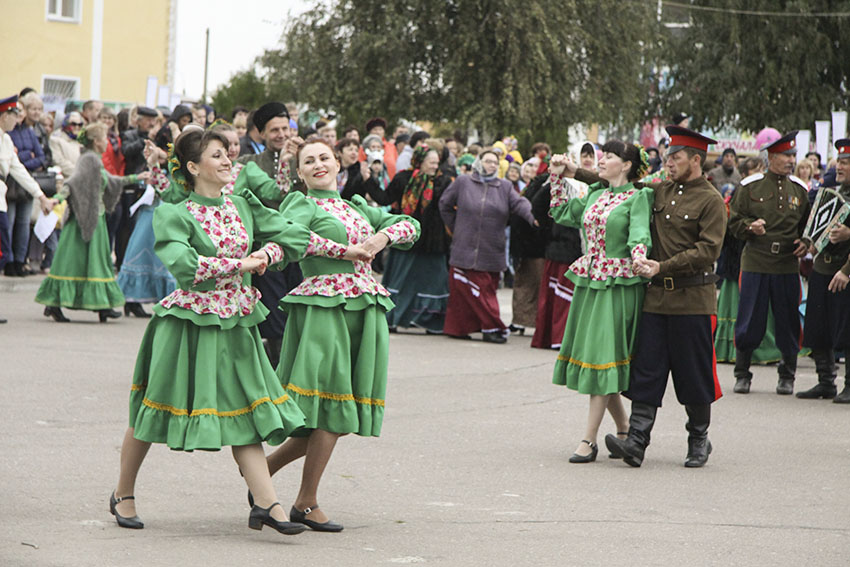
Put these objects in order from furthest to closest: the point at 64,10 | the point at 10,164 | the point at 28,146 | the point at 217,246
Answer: the point at 64,10 < the point at 28,146 < the point at 10,164 < the point at 217,246

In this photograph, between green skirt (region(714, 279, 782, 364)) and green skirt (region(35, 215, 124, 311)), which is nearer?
green skirt (region(714, 279, 782, 364))

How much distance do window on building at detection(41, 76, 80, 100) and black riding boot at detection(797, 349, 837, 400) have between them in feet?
106

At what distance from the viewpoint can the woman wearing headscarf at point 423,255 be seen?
15320mm

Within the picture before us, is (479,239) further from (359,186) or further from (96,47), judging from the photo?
(96,47)

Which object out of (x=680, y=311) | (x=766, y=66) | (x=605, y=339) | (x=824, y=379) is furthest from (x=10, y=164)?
(x=766, y=66)

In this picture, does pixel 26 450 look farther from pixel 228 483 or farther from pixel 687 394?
pixel 687 394

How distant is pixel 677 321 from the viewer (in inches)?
327

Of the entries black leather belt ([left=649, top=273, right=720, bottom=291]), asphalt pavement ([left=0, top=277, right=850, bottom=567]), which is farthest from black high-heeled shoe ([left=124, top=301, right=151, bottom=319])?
black leather belt ([left=649, top=273, right=720, bottom=291])

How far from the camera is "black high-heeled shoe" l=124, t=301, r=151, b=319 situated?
15.3 metres

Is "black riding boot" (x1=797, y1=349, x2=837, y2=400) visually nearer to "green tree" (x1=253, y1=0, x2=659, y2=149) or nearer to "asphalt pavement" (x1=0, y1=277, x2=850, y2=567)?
"asphalt pavement" (x1=0, y1=277, x2=850, y2=567)

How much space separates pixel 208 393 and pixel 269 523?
1.98 ft

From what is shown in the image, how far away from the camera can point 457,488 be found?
24.3 feet

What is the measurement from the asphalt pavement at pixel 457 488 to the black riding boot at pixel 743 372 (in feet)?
1.17

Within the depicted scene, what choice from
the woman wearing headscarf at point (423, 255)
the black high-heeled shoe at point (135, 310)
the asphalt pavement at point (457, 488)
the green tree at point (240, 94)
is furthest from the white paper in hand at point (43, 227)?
the green tree at point (240, 94)
